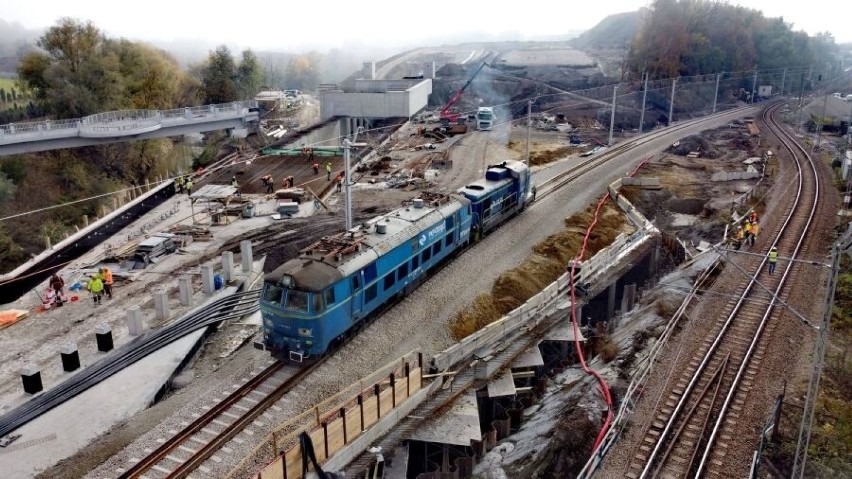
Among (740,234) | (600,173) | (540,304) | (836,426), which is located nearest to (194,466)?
(540,304)

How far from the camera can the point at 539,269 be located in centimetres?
3130

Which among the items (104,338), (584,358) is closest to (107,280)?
(104,338)

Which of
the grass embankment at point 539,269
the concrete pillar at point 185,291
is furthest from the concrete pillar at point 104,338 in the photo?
the grass embankment at point 539,269

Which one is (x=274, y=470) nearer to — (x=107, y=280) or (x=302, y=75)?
(x=107, y=280)

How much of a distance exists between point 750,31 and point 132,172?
11738 cm

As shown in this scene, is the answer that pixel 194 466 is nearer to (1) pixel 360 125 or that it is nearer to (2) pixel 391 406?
(2) pixel 391 406

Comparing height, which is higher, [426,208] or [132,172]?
[426,208]

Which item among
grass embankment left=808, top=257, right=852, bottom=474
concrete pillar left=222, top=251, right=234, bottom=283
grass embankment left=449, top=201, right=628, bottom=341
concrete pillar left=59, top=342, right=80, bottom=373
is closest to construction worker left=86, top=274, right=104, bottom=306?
concrete pillar left=222, top=251, right=234, bottom=283

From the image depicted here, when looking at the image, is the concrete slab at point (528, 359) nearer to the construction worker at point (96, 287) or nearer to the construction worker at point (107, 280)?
the construction worker at point (96, 287)

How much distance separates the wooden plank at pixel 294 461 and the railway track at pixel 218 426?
2.37 meters

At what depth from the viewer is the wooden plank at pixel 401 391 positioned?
19297 mm

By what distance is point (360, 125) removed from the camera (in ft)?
266

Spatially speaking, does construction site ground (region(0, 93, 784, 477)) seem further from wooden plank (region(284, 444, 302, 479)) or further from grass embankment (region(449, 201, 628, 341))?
grass embankment (region(449, 201, 628, 341))

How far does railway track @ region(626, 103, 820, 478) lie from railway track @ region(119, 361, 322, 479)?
10.9m
